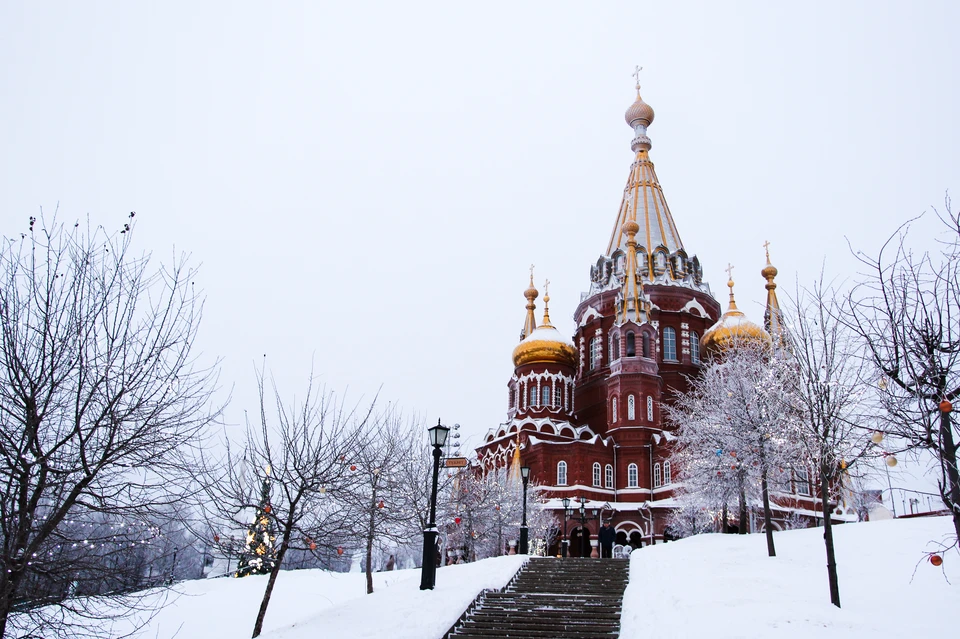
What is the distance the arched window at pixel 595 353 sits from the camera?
49656 millimetres

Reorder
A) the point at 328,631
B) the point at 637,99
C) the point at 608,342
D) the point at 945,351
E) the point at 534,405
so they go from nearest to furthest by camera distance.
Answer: the point at 945,351
the point at 328,631
the point at 534,405
the point at 608,342
the point at 637,99

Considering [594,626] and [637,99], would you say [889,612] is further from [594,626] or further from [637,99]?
[637,99]

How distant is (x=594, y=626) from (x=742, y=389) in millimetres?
12315

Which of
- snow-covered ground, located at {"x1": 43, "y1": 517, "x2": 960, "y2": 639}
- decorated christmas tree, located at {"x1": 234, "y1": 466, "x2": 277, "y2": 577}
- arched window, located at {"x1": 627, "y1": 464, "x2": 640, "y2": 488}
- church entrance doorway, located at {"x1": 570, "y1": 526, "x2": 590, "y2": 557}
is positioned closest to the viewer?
snow-covered ground, located at {"x1": 43, "y1": 517, "x2": 960, "y2": 639}

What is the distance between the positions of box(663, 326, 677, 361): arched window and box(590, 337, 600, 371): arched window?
434 cm

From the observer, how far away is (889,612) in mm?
12008

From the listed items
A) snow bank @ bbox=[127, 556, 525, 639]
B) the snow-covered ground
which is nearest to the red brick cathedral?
snow bank @ bbox=[127, 556, 525, 639]

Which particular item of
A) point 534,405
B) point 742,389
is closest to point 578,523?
point 534,405

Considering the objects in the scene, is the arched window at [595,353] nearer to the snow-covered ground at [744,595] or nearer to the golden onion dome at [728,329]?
the golden onion dome at [728,329]

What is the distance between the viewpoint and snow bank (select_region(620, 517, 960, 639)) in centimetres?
1132

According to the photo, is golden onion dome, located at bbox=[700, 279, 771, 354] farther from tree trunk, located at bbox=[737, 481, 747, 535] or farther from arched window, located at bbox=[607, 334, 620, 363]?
tree trunk, located at bbox=[737, 481, 747, 535]

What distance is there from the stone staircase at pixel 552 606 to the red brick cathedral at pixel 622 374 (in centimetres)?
1862

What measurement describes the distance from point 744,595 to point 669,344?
1455 inches

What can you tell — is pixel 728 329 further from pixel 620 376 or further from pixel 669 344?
pixel 620 376
